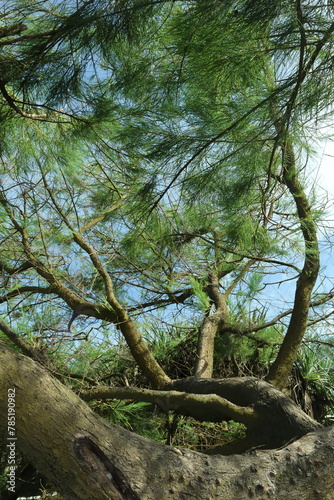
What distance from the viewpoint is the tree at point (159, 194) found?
3.94 ft

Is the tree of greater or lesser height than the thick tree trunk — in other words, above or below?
above

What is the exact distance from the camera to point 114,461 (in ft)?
3.76

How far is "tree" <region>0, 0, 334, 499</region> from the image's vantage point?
1200 millimetres

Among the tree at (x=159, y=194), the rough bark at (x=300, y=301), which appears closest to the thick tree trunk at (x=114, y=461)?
the tree at (x=159, y=194)

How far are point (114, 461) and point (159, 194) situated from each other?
931 mm

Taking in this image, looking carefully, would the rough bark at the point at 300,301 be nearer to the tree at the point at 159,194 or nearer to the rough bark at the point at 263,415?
the tree at the point at 159,194

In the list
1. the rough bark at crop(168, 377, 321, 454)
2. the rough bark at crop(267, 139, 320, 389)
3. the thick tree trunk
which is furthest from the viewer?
the rough bark at crop(267, 139, 320, 389)

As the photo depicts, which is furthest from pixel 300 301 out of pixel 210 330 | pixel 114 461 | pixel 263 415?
pixel 114 461

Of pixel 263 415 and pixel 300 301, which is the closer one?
pixel 263 415

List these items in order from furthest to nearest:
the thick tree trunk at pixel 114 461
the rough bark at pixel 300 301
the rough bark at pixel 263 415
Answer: the rough bark at pixel 300 301 → the rough bark at pixel 263 415 → the thick tree trunk at pixel 114 461

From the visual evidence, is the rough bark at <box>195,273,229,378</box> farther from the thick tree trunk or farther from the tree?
the thick tree trunk

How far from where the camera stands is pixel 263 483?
1197mm

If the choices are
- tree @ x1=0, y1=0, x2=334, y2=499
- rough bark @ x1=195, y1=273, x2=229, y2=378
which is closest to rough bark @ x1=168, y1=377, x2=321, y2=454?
tree @ x1=0, y1=0, x2=334, y2=499

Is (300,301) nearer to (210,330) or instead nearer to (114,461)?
(210,330)
